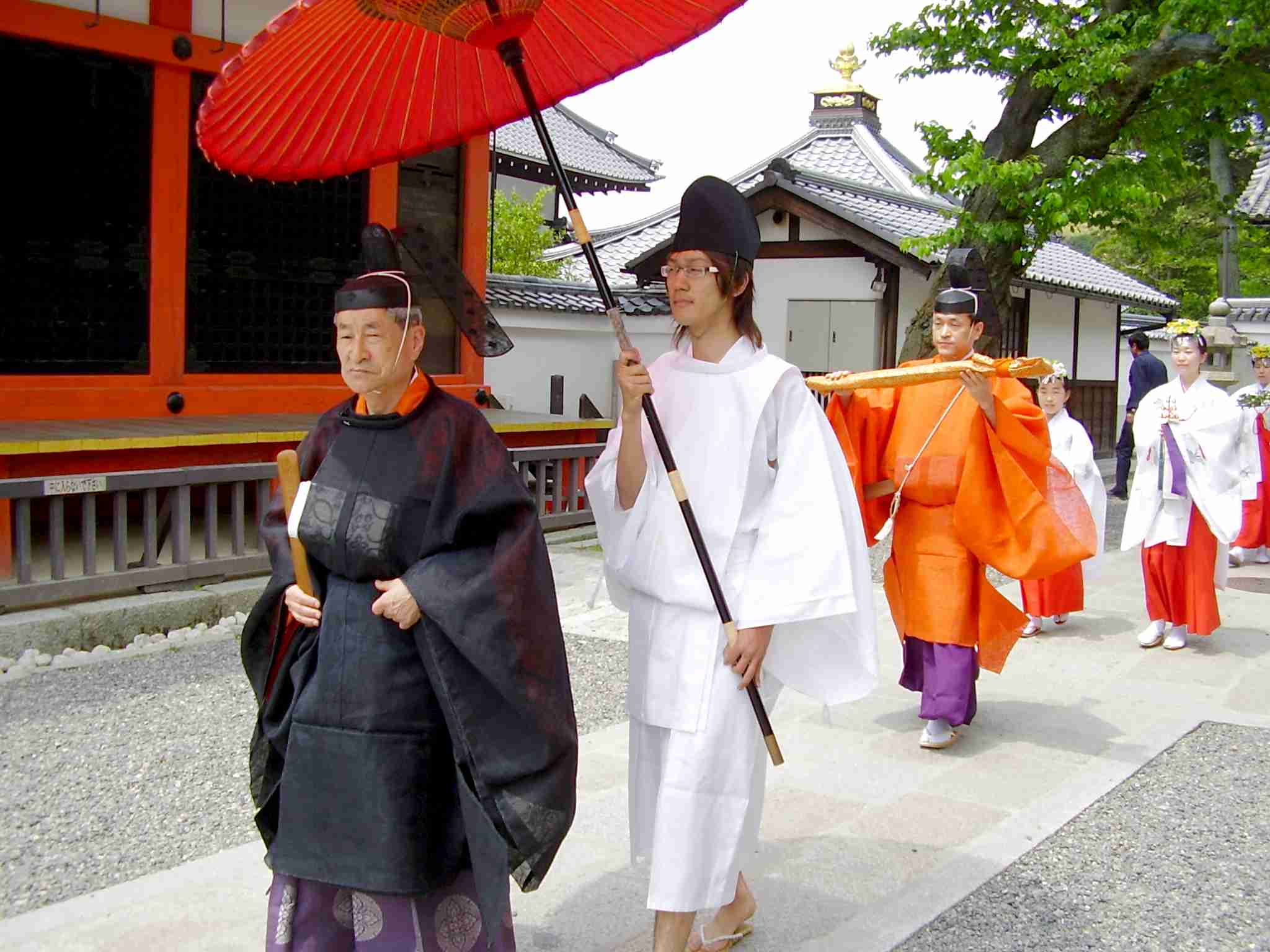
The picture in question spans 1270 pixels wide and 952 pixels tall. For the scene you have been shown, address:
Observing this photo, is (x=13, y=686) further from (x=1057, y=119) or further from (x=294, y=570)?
(x=1057, y=119)

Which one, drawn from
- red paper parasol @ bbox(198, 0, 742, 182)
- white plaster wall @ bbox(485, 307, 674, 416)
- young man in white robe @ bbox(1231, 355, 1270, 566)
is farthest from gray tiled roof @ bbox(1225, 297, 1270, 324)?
red paper parasol @ bbox(198, 0, 742, 182)

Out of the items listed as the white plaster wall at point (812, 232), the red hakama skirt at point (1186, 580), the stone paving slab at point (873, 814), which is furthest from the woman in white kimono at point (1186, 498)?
the white plaster wall at point (812, 232)

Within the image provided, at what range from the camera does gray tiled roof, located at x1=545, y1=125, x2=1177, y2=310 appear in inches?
665

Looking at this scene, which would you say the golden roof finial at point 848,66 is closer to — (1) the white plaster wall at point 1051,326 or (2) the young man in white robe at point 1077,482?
(1) the white plaster wall at point 1051,326

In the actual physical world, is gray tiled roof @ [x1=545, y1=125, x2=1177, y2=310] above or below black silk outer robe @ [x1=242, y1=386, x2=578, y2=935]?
above

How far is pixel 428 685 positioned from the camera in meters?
2.59

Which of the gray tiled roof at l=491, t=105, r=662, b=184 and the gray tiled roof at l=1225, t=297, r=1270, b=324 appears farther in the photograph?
the gray tiled roof at l=491, t=105, r=662, b=184

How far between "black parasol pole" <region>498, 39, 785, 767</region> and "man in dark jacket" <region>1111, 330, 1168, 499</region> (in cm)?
1331

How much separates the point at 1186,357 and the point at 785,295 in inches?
371

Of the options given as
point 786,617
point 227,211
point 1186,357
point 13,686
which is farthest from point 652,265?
point 786,617

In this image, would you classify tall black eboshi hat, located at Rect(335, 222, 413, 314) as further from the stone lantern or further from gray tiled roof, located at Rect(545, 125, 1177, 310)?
gray tiled roof, located at Rect(545, 125, 1177, 310)

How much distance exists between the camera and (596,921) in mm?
3377

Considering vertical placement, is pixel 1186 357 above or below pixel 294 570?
above

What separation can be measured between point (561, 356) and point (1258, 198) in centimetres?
1066
